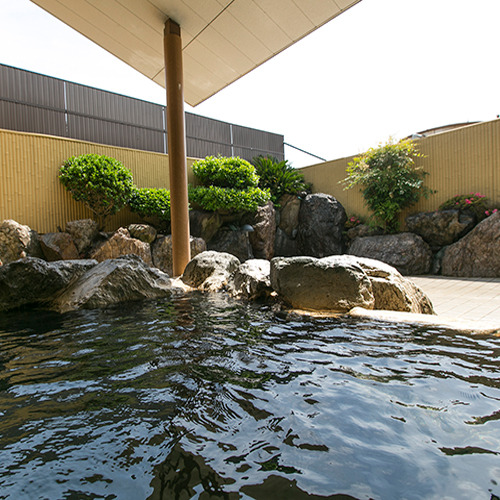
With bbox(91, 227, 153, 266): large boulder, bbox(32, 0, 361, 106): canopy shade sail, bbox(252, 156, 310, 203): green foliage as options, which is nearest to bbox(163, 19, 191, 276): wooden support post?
bbox(32, 0, 361, 106): canopy shade sail

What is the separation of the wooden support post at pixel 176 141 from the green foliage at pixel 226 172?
307 cm

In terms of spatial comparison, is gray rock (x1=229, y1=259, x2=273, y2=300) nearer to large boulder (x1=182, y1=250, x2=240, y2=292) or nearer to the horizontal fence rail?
large boulder (x1=182, y1=250, x2=240, y2=292)

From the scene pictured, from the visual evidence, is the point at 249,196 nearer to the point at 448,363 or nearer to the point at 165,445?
the point at 448,363

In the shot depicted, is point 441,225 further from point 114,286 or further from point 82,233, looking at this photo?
point 82,233

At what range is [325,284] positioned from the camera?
145 inches

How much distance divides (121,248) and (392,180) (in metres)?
7.18

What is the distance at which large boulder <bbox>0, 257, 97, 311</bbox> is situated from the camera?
13.2 ft

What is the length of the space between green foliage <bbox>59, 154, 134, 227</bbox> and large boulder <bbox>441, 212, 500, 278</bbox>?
25.3 ft

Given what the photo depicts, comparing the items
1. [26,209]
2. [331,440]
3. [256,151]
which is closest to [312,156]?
[256,151]

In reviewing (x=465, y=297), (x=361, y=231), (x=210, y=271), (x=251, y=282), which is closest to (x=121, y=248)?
(x=210, y=271)

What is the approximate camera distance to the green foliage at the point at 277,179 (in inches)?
420

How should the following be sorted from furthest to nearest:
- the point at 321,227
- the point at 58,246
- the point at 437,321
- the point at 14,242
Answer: the point at 321,227
the point at 58,246
the point at 14,242
the point at 437,321

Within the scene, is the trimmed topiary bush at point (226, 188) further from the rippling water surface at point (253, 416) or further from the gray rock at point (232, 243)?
the rippling water surface at point (253, 416)

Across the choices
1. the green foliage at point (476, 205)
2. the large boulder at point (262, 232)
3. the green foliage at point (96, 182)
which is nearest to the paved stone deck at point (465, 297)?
the green foliage at point (476, 205)
